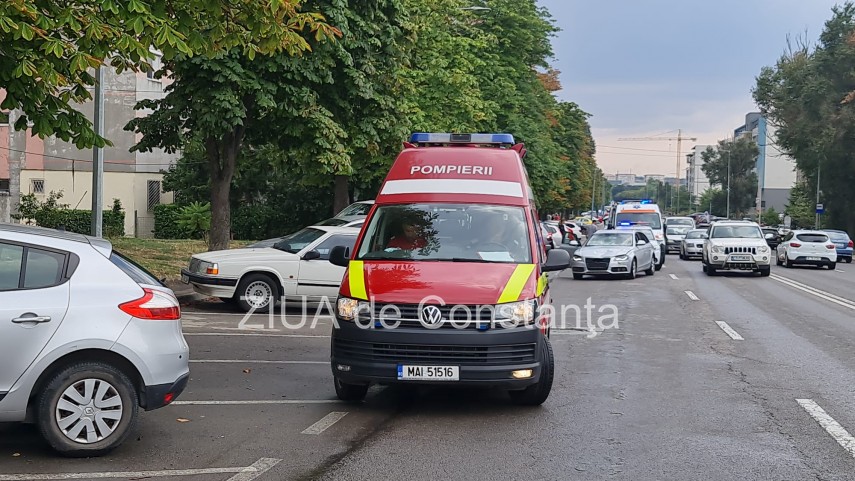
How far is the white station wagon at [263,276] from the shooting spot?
601 inches

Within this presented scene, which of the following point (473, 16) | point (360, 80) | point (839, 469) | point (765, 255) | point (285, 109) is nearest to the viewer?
point (839, 469)

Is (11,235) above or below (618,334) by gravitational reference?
above

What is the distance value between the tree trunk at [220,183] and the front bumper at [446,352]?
45.8 ft

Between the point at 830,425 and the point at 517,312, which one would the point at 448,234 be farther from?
the point at 830,425

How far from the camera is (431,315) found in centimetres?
755

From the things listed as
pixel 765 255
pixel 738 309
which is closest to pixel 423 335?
pixel 738 309

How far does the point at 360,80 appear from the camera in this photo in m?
20.8

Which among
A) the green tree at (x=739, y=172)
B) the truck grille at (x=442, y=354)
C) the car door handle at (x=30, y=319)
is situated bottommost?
the truck grille at (x=442, y=354)

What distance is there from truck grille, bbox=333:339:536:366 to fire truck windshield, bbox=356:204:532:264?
1.11m

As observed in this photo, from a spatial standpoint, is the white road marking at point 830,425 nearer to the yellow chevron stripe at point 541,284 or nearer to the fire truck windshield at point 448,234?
the yellow chevron stripe at point 541,284

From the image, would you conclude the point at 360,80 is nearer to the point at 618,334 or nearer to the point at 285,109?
the point at 285,109

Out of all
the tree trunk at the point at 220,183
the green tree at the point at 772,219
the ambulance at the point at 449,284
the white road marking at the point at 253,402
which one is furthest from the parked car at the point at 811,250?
the green tree at the point at 772,219

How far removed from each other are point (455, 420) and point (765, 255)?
2278 cm

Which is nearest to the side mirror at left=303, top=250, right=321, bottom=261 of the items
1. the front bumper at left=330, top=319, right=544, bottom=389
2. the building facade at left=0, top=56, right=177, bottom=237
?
the front bumper at left=330, top=319, right=544, bottom=389
